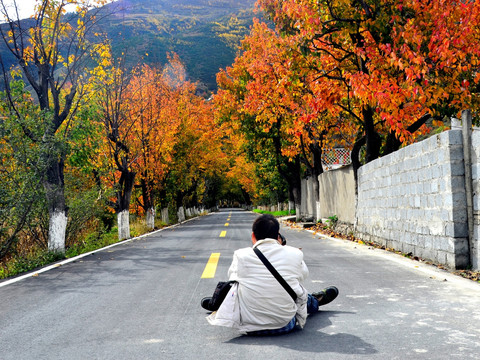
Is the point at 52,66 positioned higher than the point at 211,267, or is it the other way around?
the point at 52,66

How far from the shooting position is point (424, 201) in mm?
8883

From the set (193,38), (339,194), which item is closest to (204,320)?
(339,194)

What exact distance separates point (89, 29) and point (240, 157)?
118 ft

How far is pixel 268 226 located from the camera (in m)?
4.43

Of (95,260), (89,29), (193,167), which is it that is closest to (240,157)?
(193,167)

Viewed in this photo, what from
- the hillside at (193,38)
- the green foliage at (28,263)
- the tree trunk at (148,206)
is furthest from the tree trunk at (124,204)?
the hillside at (193,38)

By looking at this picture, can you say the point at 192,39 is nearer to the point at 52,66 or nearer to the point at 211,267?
the point at 52,66

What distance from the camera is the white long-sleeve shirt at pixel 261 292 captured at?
169 inches

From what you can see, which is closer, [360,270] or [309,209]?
[360,270]

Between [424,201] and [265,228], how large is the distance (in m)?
5.57

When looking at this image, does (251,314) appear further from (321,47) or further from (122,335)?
(321,47)

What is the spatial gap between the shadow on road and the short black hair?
3.15 feet

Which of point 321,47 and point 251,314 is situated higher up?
point 321,47

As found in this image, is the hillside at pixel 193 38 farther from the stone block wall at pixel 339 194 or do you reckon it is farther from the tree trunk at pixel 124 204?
the stone block wall at pixel 339 194
